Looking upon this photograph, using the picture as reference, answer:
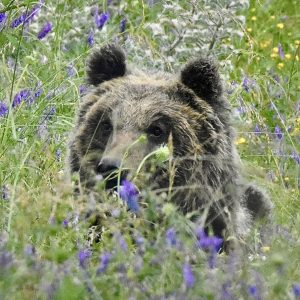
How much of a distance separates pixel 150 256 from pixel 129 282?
280mm

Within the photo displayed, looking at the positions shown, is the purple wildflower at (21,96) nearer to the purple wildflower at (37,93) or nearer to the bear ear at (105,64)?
the purple wildflower at (37,93)

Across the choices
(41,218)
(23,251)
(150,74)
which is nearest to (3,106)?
(150,74)

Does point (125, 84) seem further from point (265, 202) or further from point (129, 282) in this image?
point (129, 282)

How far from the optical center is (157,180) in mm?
5078

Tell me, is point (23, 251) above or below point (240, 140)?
above

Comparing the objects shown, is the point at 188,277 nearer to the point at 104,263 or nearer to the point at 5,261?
the point at 104,263

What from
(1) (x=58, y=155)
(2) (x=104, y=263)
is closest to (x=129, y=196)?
(2) (x=104, y=263)

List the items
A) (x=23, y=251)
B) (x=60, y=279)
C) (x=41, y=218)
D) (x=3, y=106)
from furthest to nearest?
1. (x=3, y=106)
2. (x=41, y=218)
3. (x=23, y=251)
4. (x=60, y=279)

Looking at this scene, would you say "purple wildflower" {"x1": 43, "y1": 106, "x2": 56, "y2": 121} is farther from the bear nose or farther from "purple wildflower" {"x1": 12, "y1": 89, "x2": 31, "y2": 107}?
the bear nose

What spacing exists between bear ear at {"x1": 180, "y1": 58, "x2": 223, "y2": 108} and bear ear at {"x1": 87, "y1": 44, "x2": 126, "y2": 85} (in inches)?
15.7

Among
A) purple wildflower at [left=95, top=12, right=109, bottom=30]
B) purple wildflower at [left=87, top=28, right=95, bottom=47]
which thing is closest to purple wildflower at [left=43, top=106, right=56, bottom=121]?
purple wildflower at [left=87, top=28, right=95, bottom=47]

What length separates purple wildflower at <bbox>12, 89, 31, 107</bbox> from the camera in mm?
5668

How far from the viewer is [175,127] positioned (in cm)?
543

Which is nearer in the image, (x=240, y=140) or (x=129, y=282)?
(x=129, y=282)
